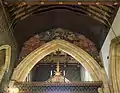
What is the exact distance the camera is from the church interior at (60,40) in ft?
22.4

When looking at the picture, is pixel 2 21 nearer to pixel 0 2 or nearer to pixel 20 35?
pixel 0 2

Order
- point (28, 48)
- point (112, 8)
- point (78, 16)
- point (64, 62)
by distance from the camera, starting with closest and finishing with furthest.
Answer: point (112, 8)
point (78, 16)
point (28, 48)
point (64, 62)

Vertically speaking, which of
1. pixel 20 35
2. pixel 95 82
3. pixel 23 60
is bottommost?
pixel 95 82

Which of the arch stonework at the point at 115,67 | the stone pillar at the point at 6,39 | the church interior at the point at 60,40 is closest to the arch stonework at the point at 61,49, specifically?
the church interior at the point at 60,40

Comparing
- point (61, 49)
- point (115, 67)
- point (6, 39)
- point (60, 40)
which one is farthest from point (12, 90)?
point (115, 67)

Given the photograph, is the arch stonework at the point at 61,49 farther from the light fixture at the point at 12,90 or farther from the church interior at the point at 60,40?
the light fixture at the point at 12,90

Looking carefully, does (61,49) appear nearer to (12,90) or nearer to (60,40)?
(60,40)

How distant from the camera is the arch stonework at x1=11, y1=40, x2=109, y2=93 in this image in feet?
25.7

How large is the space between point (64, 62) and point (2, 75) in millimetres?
4221

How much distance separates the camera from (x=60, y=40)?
333 inches

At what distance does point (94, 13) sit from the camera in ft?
24.2

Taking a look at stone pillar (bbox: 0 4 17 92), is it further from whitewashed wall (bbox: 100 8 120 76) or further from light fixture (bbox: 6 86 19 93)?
whitewashed wall (bbox: 100 8 120 76)

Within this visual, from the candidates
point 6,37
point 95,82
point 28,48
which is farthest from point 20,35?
point 95,82

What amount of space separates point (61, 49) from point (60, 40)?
0.91ft
